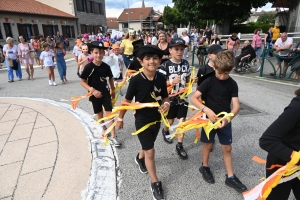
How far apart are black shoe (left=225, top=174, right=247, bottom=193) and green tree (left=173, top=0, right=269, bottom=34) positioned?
16.9 m

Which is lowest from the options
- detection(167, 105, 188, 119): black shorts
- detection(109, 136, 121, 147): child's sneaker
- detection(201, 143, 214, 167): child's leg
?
detection(109, 136, 121, 147): child's sneaker

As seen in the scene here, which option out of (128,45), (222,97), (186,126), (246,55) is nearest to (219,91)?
(222,97)

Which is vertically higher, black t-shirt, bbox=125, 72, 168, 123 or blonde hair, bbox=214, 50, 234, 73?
blonde hair, bbox=214, 50, 234, 73

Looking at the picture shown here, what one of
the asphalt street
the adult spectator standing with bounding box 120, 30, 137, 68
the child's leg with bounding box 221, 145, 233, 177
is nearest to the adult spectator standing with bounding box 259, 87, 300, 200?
the child's leg with bounding box 221, 145, 233, 177

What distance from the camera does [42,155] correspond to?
3551 mm

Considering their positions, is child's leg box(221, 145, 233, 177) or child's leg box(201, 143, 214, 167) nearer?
child's leg box(221, 145, 233, 177)

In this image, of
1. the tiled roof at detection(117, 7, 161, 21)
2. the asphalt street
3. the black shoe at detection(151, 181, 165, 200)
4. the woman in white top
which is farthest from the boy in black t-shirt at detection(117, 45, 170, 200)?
the tiled roof at detection(117, 7, 161, 21)

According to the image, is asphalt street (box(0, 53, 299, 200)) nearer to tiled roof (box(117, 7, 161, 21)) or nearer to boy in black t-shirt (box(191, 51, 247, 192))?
boy in black t-shirt (box(191, 51, 247, 192))

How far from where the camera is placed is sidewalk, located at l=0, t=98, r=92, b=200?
2.80m

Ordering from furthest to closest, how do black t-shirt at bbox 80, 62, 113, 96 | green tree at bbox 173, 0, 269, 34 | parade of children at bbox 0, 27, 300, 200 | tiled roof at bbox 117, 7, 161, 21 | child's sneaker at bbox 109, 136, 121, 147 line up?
tiled roof at bbox 117, 7, 161, 21
green tree at bbox 173, 0, 269, 34
child's sneaker at bbox 109, 136, 121, 147
black t-shirt at bbox 80, 62, 113, 96
parade of children at bbox 0, 27, 300, 200

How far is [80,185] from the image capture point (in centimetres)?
286

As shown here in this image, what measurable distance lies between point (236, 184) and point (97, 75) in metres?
2.72

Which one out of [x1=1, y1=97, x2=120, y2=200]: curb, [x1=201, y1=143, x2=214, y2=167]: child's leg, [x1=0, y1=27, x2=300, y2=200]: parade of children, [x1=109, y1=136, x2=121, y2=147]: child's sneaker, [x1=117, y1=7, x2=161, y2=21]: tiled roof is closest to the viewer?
[x1=0, y1=27, x2=300, y2=200]: parade of children

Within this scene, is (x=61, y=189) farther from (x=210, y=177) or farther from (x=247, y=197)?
(x=247, y=197)
